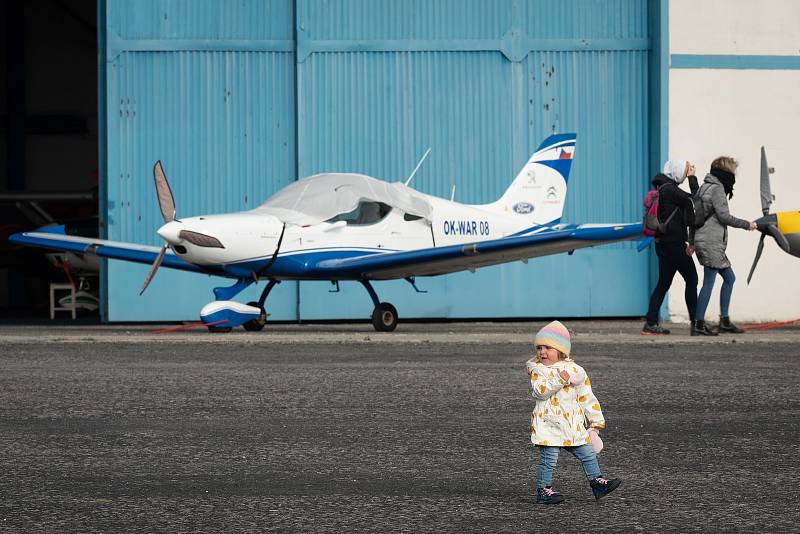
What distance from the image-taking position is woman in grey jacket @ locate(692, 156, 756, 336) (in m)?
13.1

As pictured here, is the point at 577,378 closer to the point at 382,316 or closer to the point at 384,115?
the point at 382,316

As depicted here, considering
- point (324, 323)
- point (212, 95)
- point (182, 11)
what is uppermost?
point (182, 11)

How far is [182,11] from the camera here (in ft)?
60.3

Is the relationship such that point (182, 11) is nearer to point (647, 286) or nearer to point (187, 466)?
point (647, 286)

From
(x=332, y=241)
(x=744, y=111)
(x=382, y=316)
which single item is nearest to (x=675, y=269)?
(x=382, y=316)

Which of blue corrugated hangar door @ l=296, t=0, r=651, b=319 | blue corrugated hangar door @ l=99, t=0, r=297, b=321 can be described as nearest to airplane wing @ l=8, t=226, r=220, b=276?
blue corrugated hangar door @ l=99, t=0, r=297, b=321

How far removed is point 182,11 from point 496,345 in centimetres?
850

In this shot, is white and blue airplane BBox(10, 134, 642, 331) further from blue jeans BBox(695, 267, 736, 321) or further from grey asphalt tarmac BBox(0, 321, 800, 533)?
grey asphalt tarmac BBox(0, 321, 800, 533)

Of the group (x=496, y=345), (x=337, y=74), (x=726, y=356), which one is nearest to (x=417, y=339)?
(x=496, y=345)

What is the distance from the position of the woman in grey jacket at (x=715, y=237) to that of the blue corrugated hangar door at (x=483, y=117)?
5357 millimetres

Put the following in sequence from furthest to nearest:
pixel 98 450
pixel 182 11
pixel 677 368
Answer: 1. pixel 182 11
2. pixel 677 368
3. pixel 98 450

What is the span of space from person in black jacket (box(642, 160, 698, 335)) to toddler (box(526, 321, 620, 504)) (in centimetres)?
831

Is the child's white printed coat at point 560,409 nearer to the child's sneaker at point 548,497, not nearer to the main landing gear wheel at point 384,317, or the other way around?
the child's sneaker at point 548,497

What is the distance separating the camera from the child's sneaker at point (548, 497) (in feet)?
15.5
